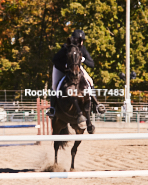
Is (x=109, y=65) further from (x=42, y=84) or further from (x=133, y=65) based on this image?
(x=42, y=84)

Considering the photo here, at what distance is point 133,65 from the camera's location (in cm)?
2598

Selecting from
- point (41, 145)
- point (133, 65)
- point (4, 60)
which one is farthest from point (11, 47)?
point (41, 145)

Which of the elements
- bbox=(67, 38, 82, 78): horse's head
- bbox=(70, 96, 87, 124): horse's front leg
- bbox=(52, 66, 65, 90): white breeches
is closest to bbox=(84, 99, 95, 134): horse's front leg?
bbox=(70, 96, 87, 124): horse's front leg

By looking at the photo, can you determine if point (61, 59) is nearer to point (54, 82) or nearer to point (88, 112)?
point (54, 82)

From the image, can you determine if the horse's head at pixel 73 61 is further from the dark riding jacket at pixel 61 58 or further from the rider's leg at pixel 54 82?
the rider's leg at pixel 54 82

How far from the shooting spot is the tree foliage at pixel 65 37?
25.5 meters

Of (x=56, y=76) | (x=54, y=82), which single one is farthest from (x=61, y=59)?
(x=54, y=82)

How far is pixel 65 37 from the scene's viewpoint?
27.6 m

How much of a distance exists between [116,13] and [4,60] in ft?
36.1

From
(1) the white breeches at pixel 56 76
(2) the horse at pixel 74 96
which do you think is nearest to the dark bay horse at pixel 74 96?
(2) the horse at pixel 74 96

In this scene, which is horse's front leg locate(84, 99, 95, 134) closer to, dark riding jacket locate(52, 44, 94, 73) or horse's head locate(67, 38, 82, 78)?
horse's head locate(67, 38, 82, 78)

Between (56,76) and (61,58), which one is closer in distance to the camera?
(61,58)

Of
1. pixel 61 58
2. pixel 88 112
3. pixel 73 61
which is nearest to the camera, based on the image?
pixel 73 61

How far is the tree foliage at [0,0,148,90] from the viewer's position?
2548cm
